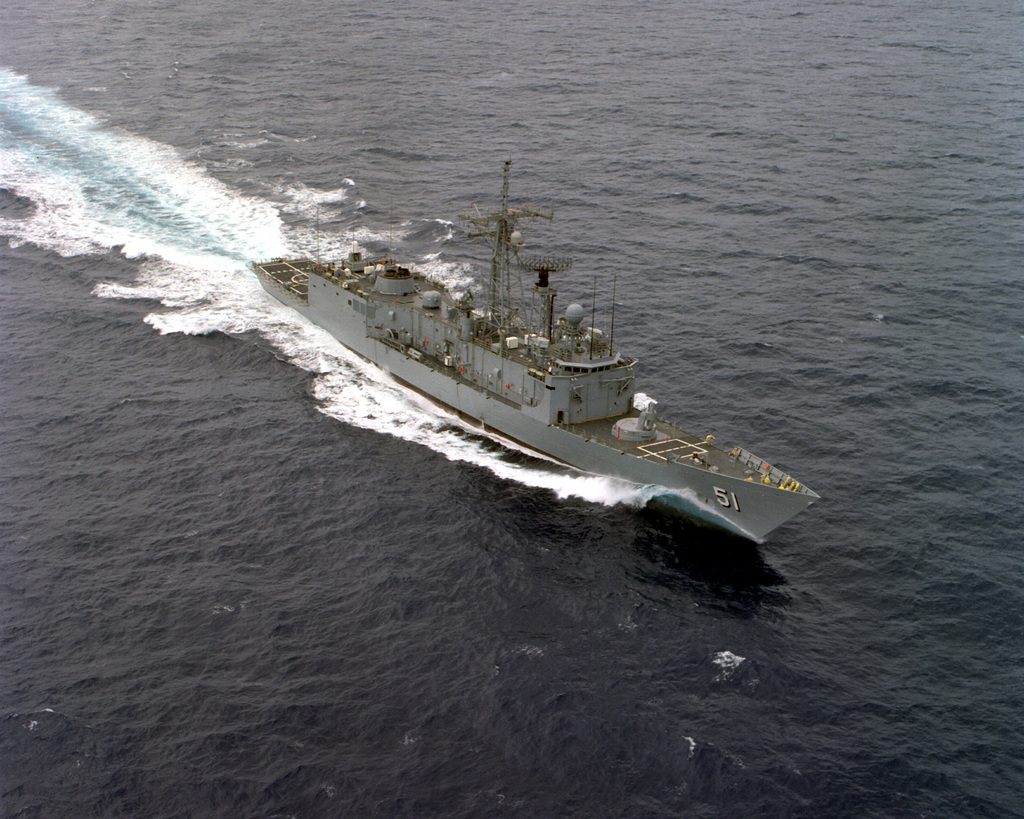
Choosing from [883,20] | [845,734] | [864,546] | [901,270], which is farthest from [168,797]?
[883,20]

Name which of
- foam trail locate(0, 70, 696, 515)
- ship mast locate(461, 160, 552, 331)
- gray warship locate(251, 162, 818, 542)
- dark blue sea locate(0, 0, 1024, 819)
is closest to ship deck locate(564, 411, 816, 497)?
gray warship locate(251, 162, 818, 542)

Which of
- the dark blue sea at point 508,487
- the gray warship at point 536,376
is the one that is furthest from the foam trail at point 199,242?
the gray warship at point 536,376

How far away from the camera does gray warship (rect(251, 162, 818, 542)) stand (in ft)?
220

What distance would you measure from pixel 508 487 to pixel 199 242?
55765mm

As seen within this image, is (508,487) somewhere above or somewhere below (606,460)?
below

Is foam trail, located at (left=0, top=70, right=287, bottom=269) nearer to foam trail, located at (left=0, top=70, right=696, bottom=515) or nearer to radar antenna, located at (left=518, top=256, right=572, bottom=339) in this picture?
foam trail, located at (left=0, top=70, right=696, bottom=515)

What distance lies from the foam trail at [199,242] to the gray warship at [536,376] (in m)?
1.96

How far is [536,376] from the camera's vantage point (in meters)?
74.9

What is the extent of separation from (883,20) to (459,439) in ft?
518

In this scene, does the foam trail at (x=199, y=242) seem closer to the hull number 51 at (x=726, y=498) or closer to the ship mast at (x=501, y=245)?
the hull number 51 at (x=726, y=498)

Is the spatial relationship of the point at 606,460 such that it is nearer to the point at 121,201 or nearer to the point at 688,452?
the point at 688,452

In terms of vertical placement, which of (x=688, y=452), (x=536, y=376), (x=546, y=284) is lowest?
(x=688, y=452)

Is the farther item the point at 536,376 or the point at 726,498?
the point at 536,376

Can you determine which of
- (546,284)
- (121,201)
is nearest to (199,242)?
(121,201)
